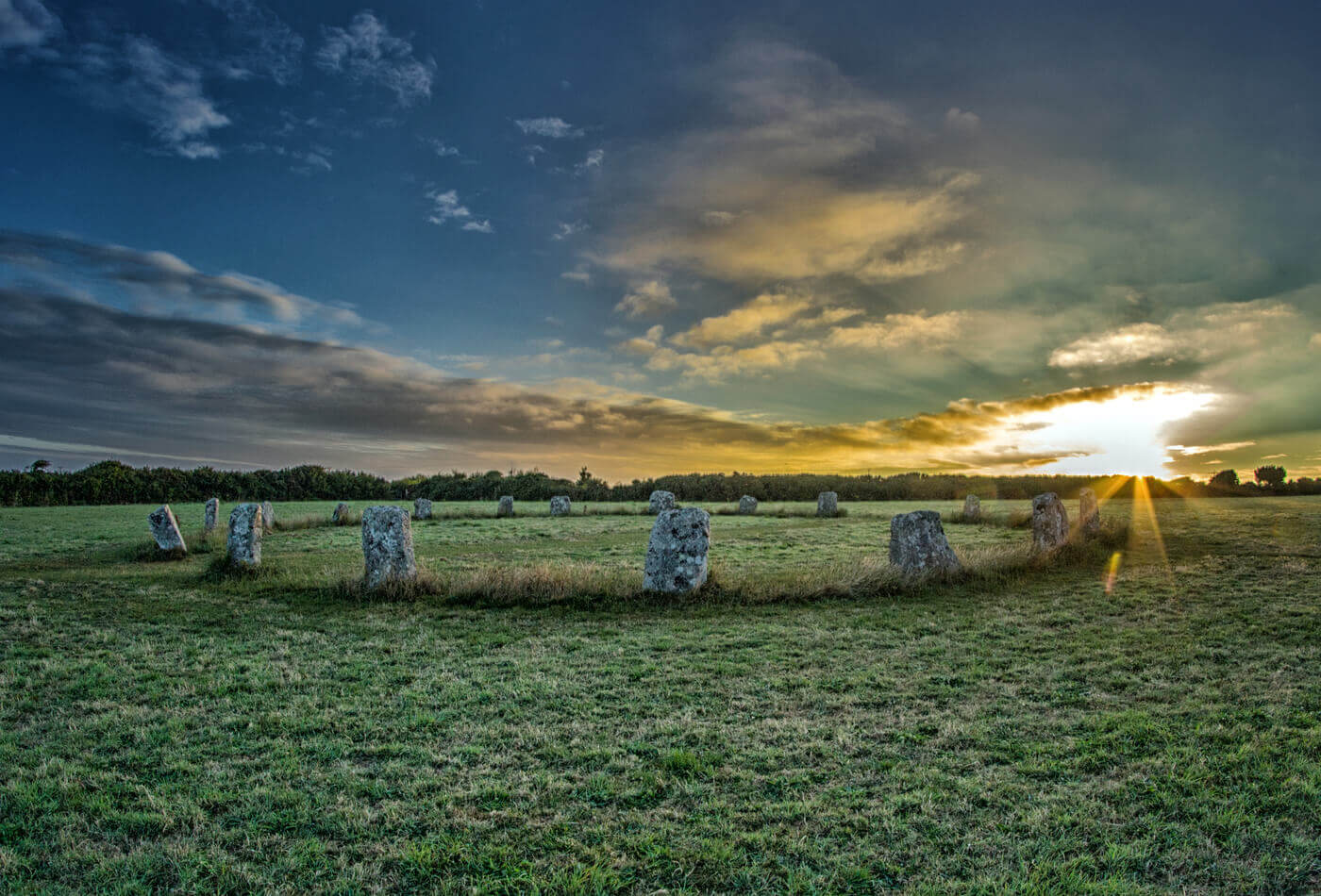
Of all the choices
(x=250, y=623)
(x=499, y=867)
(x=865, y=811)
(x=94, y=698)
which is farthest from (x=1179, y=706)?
(x=250, y=623)

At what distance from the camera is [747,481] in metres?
62.8

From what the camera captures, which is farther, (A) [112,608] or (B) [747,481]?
(B) [747,481]

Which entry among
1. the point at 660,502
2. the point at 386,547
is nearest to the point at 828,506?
the point at 660,502

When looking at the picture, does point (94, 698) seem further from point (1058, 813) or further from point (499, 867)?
point (1058, 813)

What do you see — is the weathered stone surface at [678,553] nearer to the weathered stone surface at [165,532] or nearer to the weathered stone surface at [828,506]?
the weathered stone surface at [165,532]

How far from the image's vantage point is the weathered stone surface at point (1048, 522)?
16.9m

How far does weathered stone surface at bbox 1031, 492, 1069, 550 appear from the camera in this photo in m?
16.9

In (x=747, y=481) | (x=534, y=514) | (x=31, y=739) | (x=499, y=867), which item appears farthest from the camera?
(x=747, y=481)

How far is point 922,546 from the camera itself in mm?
14125

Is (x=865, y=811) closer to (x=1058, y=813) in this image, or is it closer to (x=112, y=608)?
(x=1058, y=813)

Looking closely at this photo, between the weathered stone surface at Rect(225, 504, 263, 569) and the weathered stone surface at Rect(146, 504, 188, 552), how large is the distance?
189 inches

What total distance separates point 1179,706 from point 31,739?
36.8 ft

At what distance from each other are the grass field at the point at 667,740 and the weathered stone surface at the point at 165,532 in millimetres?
6757

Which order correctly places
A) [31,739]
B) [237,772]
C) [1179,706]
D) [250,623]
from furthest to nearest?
[250,623] < [1179,706] < [31,739] < [237,772]
